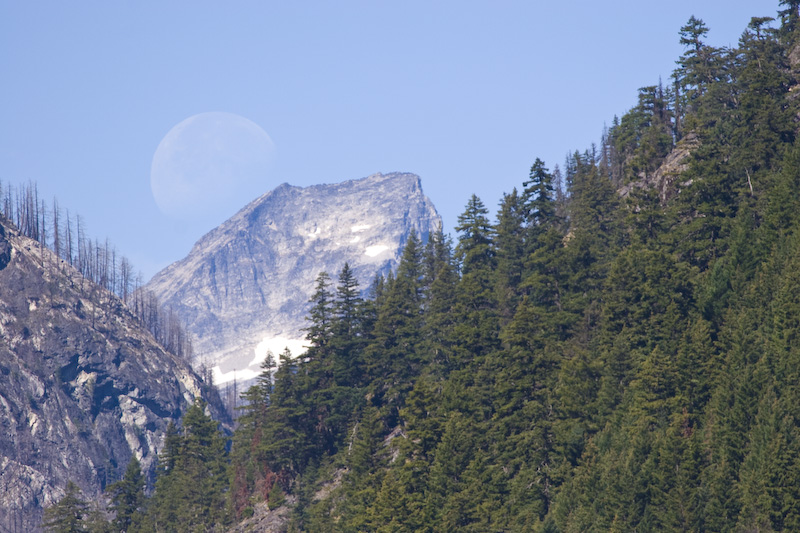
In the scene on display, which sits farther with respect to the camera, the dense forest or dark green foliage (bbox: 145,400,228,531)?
dark green foliage (bbox: 145,400,228,531)

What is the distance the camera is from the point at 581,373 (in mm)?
71875

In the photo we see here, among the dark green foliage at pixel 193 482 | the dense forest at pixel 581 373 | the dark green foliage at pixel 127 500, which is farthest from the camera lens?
the dark green foliage at pixel 127 500

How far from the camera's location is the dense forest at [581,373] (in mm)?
59656

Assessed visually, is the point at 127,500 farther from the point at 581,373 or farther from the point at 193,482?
the point at 581,373

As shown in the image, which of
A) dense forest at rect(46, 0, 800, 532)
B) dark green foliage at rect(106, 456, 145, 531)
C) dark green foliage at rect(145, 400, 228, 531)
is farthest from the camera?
dark green foliage at rect(106, 456, 145, 531)

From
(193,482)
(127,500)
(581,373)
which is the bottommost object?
(127,500)

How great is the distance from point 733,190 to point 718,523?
112 ft

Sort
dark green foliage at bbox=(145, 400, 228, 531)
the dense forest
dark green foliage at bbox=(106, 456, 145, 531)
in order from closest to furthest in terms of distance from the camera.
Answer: the dense forest → dark green foliage at bbox=(145, 400, 228, 531) → dark green foliage at bbox=(106, 456, 145, 531)

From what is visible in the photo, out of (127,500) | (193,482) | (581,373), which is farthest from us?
(127,500)

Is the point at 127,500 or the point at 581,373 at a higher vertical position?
the point at 581,373

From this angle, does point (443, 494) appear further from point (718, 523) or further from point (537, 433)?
point (718, 523)

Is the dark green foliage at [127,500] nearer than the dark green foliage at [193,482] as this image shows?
No

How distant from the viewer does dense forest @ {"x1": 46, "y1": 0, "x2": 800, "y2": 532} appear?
59.7 m

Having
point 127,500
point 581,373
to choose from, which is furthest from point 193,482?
point 581,373
